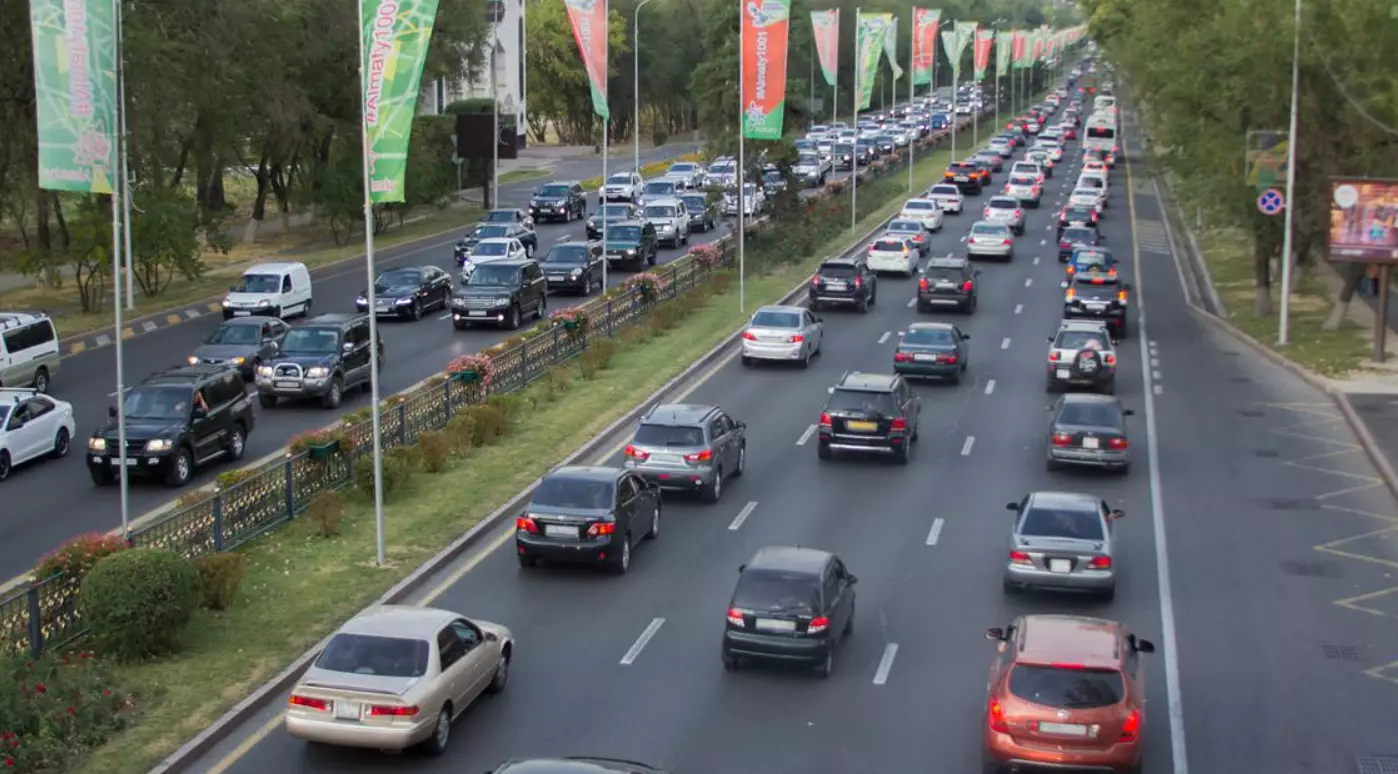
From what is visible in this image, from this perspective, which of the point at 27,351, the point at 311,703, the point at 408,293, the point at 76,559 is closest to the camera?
the point at 311,703

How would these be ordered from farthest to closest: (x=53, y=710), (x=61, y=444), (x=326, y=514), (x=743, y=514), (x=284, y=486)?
(x=61, y=444) < (x=743, y=514) < (x=284, y=486) < (x=326, y=514) < (x=53, y=710)

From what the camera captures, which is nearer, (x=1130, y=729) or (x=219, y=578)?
(x=1130, y=729)

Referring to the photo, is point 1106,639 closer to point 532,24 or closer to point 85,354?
point 85,354

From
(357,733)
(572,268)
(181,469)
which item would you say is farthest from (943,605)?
(572,268)

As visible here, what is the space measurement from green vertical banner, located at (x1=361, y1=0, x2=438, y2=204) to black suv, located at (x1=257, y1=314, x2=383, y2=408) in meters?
12.3

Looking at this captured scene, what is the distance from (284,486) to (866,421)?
11.0 metres

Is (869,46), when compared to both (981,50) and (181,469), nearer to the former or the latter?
(981,50)

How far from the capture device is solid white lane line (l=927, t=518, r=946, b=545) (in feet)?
86.1

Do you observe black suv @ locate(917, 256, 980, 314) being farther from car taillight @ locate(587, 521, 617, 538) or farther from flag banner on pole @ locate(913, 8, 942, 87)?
flag banner on pole @ locate(913, 8, 942, 87)

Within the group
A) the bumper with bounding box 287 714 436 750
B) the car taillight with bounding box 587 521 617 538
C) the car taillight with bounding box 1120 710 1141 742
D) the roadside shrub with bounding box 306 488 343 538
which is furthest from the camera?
the roadside shrub with bounding box 306 488 343 538

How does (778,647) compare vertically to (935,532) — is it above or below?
above

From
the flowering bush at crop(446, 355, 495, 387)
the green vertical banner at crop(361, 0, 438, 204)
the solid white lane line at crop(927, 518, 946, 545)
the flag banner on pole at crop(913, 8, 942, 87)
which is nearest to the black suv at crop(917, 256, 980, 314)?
the flowering bush at crop(446, 355, 495, 387)

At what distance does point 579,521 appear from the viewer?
2355cm

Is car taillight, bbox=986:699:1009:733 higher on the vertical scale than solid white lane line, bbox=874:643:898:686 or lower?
higher
